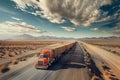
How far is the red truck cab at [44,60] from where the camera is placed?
2392 centimetres

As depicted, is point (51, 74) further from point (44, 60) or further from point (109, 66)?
point (109, 66)

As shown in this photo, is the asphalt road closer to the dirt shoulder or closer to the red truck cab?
the red truck cab

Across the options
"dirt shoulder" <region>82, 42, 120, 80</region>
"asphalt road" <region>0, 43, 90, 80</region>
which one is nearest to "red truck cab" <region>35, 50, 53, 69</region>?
"asphalt road" <region>0, 43, 90, 80</region>

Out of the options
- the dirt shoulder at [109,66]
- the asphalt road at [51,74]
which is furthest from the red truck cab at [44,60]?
the dirt shoulder at [109,66]

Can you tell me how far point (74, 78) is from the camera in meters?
19.1

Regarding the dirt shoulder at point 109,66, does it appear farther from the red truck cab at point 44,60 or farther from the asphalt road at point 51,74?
the red truck cab at point 44,60

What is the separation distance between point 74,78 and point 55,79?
265 centimetres

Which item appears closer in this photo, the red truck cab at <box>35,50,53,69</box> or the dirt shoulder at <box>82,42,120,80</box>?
the dirt shoulder at <box>82,42,120,80</box>

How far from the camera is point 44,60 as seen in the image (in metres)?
24.1

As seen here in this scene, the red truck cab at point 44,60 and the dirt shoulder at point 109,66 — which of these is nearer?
the dirt shoulder at point 109,66

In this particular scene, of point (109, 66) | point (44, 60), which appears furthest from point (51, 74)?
point (109, 66)

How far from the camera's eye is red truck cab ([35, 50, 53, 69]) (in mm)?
23922

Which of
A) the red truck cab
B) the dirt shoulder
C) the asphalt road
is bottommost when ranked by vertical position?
the dirt shoulder

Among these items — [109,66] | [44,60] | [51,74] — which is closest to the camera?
[51,74]
